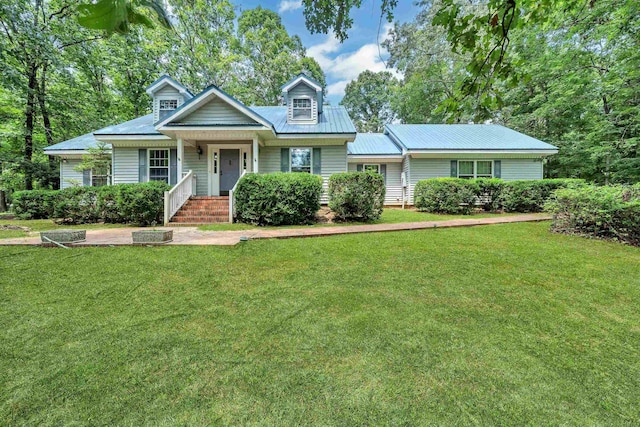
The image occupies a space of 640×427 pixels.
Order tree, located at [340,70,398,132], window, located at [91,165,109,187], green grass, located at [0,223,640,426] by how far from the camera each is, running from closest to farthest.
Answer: green grass, located at [0,223,640,426]
window, located at [91,165,109,187]
tree, located at [340,70,398,132]

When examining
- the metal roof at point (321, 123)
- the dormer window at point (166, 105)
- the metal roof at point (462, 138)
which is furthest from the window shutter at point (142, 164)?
the metal roof at point (462, 138)

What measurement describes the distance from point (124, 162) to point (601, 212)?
16.9m

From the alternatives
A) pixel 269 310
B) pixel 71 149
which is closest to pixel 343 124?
pixel 269 310

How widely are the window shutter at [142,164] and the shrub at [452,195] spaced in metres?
12.9

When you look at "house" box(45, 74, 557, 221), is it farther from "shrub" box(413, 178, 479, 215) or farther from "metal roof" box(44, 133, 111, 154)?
"shrub" box(413, 178, 479, 215)

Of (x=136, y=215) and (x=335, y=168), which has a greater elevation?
(x=335, y=168)

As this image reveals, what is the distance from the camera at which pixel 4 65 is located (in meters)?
12.8

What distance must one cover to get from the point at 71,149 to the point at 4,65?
435cm

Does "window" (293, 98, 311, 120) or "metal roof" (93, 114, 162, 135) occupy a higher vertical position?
"window" (293, 98, 311, 120)

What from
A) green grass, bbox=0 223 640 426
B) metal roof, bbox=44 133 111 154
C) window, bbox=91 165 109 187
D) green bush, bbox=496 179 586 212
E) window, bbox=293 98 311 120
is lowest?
green grass, bbox=0 223 640 426

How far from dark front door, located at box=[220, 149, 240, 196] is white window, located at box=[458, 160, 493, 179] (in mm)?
12009

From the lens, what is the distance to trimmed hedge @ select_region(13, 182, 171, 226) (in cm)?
846

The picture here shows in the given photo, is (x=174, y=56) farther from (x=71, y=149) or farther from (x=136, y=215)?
(x=136, y=215)

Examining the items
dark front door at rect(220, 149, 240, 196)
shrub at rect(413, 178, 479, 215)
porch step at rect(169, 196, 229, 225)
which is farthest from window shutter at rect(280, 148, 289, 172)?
shrub at rect(413, 178, 479, 215)
